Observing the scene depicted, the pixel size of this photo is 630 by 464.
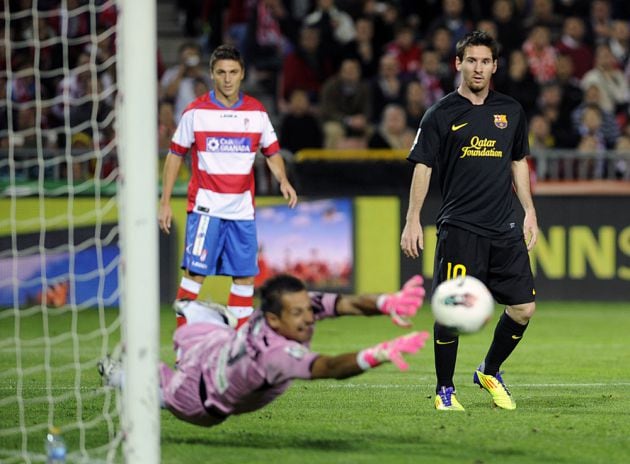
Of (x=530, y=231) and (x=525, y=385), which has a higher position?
(x=530, y=231)

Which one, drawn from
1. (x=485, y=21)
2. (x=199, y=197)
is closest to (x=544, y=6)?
(x=485, y=21)

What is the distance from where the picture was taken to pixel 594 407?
7793 mm

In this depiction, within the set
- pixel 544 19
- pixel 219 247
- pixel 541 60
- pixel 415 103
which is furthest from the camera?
pixel 544 19

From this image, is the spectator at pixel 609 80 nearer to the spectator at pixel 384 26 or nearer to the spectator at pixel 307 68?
the spectator at pixel 384 26

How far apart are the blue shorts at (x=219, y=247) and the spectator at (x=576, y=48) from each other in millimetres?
9593

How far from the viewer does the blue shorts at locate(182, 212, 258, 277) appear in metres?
9.21

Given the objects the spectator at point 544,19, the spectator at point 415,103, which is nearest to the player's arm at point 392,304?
the spectator at point 415,103

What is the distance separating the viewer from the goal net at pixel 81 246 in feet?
18.4

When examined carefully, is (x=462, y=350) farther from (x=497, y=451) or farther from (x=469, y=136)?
(x=497, y=451)

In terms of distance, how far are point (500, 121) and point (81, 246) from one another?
378 centimetres

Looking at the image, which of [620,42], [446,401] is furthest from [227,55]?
[620,42]

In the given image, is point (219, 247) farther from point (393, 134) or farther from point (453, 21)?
point (453, 21)

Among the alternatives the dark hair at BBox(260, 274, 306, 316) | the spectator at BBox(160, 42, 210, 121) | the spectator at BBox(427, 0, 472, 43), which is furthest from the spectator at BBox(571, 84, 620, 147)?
the dark hair at BBox(260, 274, 306, 316)

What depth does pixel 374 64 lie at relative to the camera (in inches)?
703
